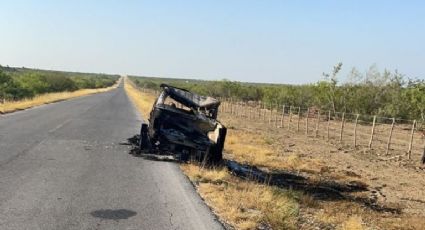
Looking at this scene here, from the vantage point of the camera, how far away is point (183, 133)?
1572cm

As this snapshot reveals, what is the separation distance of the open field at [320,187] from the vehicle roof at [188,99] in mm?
2199

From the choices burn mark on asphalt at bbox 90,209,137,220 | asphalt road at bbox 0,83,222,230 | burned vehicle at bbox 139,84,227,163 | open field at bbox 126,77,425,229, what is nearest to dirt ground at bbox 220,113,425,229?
open field at bbox 126,77,425,229

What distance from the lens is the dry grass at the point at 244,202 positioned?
8305mm

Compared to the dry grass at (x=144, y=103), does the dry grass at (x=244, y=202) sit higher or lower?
higher

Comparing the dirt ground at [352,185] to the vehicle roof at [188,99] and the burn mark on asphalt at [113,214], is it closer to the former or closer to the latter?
the vehicle roof at [188,99]

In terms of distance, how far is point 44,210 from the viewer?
26.2ft

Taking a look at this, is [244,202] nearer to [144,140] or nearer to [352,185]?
[352,185]

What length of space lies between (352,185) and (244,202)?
6938mm

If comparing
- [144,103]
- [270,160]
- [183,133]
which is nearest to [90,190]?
[183,133]

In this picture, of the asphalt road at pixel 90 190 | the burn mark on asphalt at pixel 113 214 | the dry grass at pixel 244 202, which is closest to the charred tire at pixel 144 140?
the asphalt road at pixel 90 190

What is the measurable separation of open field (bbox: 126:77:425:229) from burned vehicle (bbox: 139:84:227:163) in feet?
3.30

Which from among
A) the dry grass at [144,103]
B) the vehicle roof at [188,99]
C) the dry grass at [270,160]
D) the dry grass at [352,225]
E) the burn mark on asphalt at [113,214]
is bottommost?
the dry grass at [144,103]

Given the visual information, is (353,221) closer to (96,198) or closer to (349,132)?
(96,198)

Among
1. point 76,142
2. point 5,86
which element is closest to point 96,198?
point 76,142
